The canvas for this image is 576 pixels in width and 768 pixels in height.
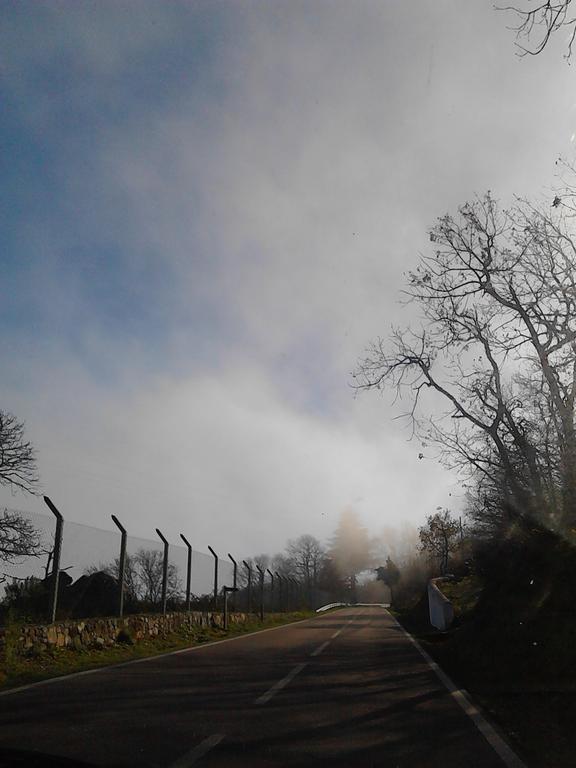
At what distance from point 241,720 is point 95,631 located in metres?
8.69

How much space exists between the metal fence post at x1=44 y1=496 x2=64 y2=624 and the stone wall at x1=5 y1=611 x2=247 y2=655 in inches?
14.1

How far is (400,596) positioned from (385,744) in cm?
6653

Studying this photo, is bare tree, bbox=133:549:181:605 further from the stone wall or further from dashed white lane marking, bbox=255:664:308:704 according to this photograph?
dashed white lane marking, bbox=255:664:308:704

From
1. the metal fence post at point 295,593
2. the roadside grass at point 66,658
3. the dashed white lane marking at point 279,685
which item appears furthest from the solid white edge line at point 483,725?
the metal fence post at point 295,593

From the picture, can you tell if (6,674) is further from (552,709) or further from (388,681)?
(552,709)

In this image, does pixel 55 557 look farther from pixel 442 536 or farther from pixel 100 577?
pixel 442 536

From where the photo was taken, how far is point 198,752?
5.58 m

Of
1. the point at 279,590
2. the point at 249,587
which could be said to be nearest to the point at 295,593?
the point at 279,590

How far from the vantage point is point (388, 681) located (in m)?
10.3

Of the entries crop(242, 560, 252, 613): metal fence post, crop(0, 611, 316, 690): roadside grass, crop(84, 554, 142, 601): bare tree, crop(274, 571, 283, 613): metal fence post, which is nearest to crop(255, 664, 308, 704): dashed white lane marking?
crop(0, 611, 316, 690): roadside grass

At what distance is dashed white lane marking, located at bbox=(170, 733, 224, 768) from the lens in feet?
17.0

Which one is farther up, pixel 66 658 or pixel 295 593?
pixel 295 593

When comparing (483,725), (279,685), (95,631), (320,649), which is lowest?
(483,725)

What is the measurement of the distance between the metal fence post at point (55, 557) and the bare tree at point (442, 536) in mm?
41343
